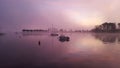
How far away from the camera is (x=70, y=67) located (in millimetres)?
30391

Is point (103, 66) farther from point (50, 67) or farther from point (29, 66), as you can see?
point (29, 66)

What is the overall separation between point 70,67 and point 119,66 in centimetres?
738

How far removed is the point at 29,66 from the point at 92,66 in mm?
9177

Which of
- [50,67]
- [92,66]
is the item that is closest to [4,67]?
[50,67]

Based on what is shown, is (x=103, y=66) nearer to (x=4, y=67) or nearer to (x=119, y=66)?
(x=119, y=66)

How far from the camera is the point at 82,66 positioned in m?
31.1

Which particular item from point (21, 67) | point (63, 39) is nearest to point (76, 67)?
point (21, 67)

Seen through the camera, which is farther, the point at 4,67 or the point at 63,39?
the point at 63,39

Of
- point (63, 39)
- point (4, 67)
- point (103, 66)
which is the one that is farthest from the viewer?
point (63, 39)

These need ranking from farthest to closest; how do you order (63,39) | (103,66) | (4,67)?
(63,39)
(103,66)
(4,67)

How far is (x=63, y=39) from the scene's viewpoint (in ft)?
300

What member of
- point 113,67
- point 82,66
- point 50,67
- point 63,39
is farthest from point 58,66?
point 63,39

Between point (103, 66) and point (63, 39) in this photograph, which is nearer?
point (103, 66)

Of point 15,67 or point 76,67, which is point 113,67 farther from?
point 15,67
